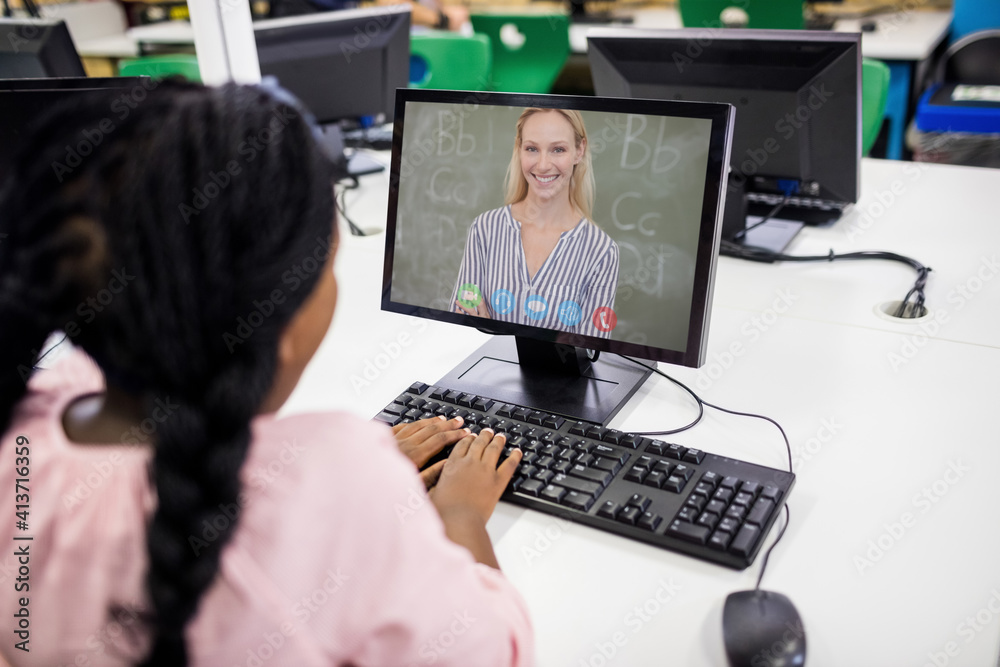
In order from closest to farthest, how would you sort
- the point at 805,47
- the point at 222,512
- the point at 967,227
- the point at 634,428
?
the point at 222,512
the point at 634,428
the point at 805,47
the point at 967,227

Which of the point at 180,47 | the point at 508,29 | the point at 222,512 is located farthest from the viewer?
the point at 180,47

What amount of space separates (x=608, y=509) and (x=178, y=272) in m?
0.50

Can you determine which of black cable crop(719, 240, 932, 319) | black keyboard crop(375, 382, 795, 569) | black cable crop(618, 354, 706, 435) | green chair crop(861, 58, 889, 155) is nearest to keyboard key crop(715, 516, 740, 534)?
black keyboard crop(375, 382, 795, 569)

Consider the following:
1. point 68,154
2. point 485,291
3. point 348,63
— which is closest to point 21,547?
point 68,154

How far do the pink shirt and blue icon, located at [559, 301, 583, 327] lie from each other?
46cm

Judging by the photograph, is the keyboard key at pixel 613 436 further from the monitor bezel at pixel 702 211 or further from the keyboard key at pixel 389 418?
the keyboard key at pixel 389 418

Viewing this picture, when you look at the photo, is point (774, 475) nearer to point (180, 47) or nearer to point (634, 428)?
point (634, 428)

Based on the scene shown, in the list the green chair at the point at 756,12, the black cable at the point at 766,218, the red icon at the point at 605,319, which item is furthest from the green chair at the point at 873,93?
the red icon at the point at 605,319

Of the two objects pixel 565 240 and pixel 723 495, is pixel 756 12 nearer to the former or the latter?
pixel 565 240

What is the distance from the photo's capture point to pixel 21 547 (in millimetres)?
575

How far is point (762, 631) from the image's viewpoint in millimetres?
646

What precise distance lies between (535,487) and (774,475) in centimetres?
25

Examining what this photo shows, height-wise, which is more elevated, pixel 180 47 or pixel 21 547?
pixel 21 547

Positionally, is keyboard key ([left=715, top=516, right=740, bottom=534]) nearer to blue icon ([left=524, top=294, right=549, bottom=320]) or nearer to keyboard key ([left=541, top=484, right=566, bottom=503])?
keyboard key ([left=541, top=484, right=566, bottom=503])
